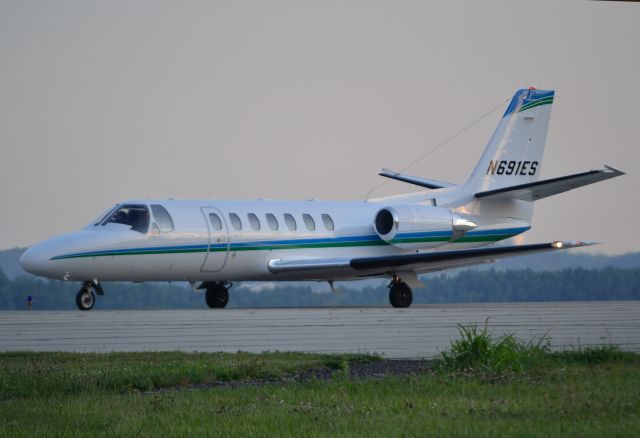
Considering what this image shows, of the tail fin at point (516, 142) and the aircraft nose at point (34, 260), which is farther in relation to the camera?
the tail fin at point (516, 142)

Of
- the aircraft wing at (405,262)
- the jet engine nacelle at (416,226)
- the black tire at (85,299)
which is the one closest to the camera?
the black tire at (85,299)

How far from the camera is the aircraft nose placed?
2334 cm

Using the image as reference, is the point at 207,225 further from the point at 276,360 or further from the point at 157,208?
the point at 276,360

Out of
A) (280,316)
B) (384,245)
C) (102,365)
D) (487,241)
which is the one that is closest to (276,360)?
(102,365)

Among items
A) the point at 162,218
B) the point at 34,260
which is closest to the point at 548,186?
the point at 162,218

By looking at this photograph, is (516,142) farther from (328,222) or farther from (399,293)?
(399,293)

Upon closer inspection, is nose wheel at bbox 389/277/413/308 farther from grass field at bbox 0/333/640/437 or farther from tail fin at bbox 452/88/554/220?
grass field at bbox 0/333/640/437

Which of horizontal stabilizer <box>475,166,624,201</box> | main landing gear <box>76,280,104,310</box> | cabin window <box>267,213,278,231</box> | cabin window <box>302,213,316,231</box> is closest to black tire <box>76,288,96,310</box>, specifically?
main landing gear <box>76,280,104,310</box>

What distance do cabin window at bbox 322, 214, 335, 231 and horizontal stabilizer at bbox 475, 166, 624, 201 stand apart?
443 cm

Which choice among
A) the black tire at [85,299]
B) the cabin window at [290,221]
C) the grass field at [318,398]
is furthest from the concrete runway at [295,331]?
the cabin window at [290,221]

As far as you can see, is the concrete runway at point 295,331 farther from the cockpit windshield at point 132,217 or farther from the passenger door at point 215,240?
the passenger door at point 215,240

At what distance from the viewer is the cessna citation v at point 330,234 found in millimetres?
24328

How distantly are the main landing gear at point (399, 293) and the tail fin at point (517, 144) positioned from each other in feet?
15.8

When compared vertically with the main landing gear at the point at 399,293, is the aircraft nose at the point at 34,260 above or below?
above
